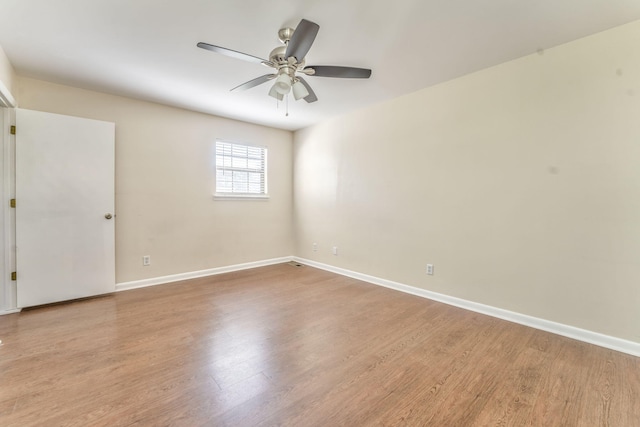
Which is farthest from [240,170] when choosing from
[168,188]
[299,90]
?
[299,90]

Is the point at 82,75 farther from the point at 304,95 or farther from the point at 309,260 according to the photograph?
the point at 309,260

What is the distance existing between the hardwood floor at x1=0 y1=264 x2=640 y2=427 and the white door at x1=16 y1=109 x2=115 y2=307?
35 centimetres

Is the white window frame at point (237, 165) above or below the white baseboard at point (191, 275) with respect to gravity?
above

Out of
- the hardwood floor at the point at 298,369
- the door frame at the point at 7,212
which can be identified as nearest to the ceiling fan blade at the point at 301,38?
the hardwood floor at the point at 298,369

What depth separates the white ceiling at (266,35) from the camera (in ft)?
6.07

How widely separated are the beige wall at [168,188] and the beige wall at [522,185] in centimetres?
207

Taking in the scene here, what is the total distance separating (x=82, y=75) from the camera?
9.25 feet

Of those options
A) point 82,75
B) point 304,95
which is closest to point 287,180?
point 304,95

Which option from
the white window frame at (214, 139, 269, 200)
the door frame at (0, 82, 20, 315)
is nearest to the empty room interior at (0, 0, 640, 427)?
the door frame at (0, 82, 20, 315)

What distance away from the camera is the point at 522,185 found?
8.28 ft

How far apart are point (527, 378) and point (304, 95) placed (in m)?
2.71

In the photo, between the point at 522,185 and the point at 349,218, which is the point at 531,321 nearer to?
the point at 522,185

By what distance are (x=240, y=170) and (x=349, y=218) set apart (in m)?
2.01

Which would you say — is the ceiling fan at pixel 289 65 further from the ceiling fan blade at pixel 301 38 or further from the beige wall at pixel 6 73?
the beige wall at pixel 6 73
